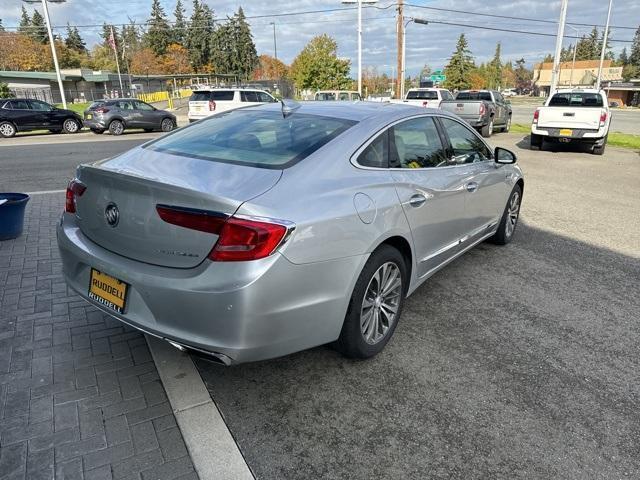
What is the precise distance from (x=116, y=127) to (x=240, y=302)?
2064cm

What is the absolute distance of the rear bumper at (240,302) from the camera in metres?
2.31

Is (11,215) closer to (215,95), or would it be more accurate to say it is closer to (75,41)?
(215,95)

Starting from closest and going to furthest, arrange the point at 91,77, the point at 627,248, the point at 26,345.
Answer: the point at 26,345 < the point at 627,248 < the point at 91,77

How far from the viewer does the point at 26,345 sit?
3.24 meters

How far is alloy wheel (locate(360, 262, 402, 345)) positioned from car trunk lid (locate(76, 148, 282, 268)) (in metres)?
0.98

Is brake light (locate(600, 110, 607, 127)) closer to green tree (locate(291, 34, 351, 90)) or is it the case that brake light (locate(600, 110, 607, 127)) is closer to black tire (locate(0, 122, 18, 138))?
black tire (locate(0, 122, 18, 138))

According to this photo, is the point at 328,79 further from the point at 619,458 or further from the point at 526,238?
the point at 619,458

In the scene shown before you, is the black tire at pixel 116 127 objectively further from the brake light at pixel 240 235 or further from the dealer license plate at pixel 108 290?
the brake light at pixel 240 235

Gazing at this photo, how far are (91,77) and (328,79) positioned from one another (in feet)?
103

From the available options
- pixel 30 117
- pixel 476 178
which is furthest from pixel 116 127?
pixel 476 178

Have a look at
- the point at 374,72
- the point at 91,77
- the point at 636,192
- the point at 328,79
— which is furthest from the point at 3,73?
the point at 374,72

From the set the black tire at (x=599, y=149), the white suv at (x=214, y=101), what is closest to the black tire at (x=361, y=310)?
the black tire at (x=599, y=149)

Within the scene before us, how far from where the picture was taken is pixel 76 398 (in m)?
2.72

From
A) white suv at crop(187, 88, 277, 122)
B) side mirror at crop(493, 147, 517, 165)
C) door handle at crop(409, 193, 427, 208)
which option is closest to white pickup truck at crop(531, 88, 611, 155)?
side mirror at crop(493, 147, 517, 165)
